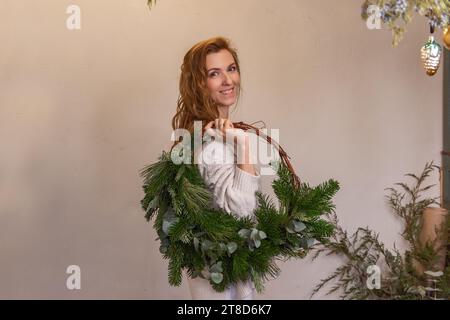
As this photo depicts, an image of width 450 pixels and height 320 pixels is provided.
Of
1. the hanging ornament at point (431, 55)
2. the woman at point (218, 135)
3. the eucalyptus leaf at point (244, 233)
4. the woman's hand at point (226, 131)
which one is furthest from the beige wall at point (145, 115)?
the eucalyptus leaf at point (244, 233)

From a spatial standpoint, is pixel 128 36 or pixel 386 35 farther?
pixel 386 35

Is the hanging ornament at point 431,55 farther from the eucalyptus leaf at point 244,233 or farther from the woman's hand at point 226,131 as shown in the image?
the eucalyptus leaf at point 244,233

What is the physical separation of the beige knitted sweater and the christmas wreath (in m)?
0.03

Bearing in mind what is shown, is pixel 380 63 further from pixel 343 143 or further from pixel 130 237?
pixel 130 237

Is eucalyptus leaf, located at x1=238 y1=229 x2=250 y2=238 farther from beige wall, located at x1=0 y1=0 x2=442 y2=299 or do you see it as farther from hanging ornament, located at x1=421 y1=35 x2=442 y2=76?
beige wall, located at x1=0 y1=0 x2=442 y2=299

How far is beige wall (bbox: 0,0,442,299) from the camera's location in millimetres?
2885

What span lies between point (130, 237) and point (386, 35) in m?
1.53

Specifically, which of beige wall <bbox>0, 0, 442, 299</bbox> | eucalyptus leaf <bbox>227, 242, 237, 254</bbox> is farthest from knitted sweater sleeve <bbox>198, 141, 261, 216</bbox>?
beige wall <bbox>0, 0, 442, 299</bbox>

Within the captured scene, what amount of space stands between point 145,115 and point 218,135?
3.61ft

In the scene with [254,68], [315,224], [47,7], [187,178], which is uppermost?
[47,7]

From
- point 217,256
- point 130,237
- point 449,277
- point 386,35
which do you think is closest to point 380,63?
point 386,35

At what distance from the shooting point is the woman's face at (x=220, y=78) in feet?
6.61
